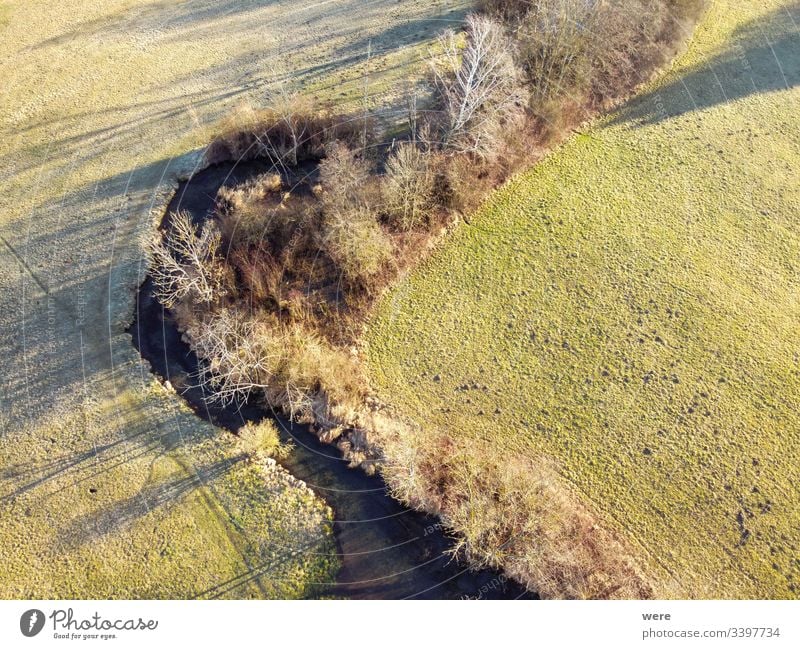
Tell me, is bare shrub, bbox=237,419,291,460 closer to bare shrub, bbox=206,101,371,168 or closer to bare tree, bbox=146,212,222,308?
bare tree, bbox=146,212,222,308

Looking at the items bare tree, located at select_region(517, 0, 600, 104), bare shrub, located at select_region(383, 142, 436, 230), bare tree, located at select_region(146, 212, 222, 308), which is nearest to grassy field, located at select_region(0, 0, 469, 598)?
bare tree, located at select_region(146, 212, 222, 308)

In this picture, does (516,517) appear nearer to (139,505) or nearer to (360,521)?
(360,521)

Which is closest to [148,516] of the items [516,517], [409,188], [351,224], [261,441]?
[261,441]

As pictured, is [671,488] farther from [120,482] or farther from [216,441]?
[120,482]

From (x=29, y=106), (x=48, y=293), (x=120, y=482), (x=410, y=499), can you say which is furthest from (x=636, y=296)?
(x=29, y=106)

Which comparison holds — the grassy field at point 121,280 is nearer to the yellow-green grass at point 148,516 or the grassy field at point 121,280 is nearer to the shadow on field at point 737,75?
the yellow-green grass at point 148,516
